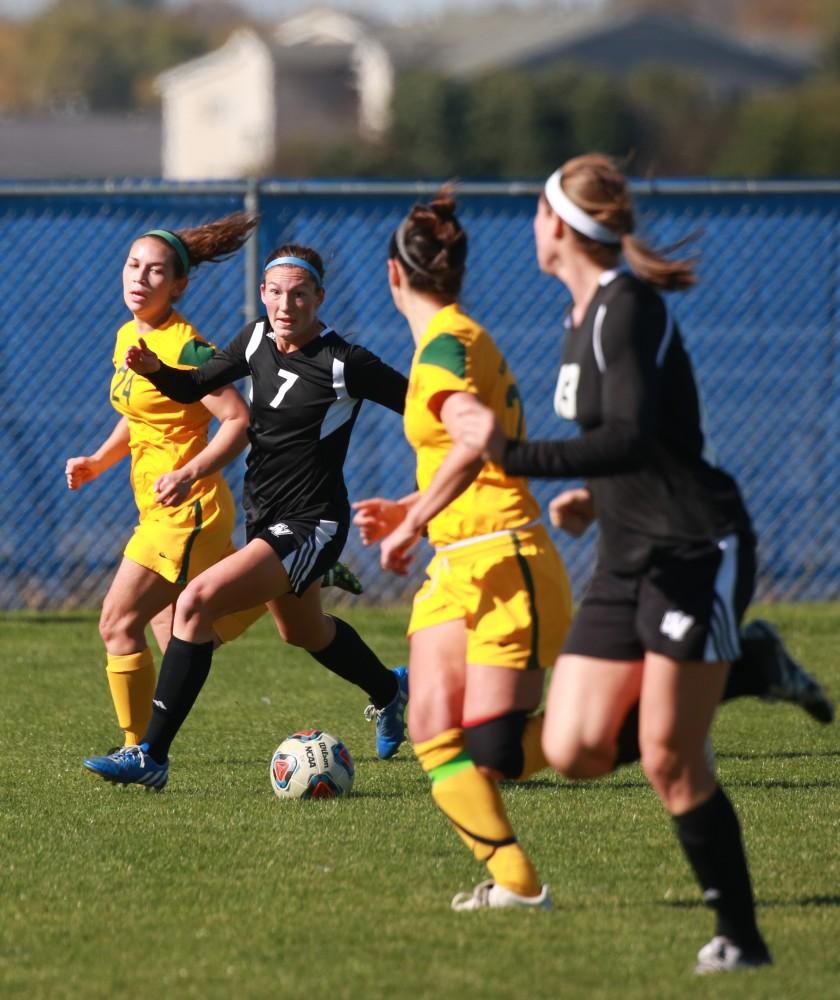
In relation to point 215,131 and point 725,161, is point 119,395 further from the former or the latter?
point 215,131

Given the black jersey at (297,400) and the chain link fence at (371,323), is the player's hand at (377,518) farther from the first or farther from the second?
the chain link fence at (371,323)

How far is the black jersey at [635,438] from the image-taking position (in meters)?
4.42

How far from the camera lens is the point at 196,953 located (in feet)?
15.7

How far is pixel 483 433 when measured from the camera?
4590 millimetres

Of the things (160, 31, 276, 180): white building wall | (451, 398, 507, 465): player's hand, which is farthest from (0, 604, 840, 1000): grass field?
(160, 31, 276, 180): white building wall

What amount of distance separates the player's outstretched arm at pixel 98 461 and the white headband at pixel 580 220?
3.17m

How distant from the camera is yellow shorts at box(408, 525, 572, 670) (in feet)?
17.1

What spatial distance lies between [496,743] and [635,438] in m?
1.15

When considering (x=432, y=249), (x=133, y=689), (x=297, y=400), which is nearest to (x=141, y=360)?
(x=297, y=400)

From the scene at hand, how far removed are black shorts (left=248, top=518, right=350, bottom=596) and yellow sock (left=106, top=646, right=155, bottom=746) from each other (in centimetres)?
77

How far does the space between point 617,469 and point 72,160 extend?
77212 mm

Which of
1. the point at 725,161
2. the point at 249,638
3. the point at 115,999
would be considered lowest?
the point at 725,161

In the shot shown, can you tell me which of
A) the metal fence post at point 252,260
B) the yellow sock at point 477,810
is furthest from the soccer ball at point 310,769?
the metal fence post at point 252,260

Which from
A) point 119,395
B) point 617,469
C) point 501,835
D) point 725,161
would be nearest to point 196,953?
point 501,835
